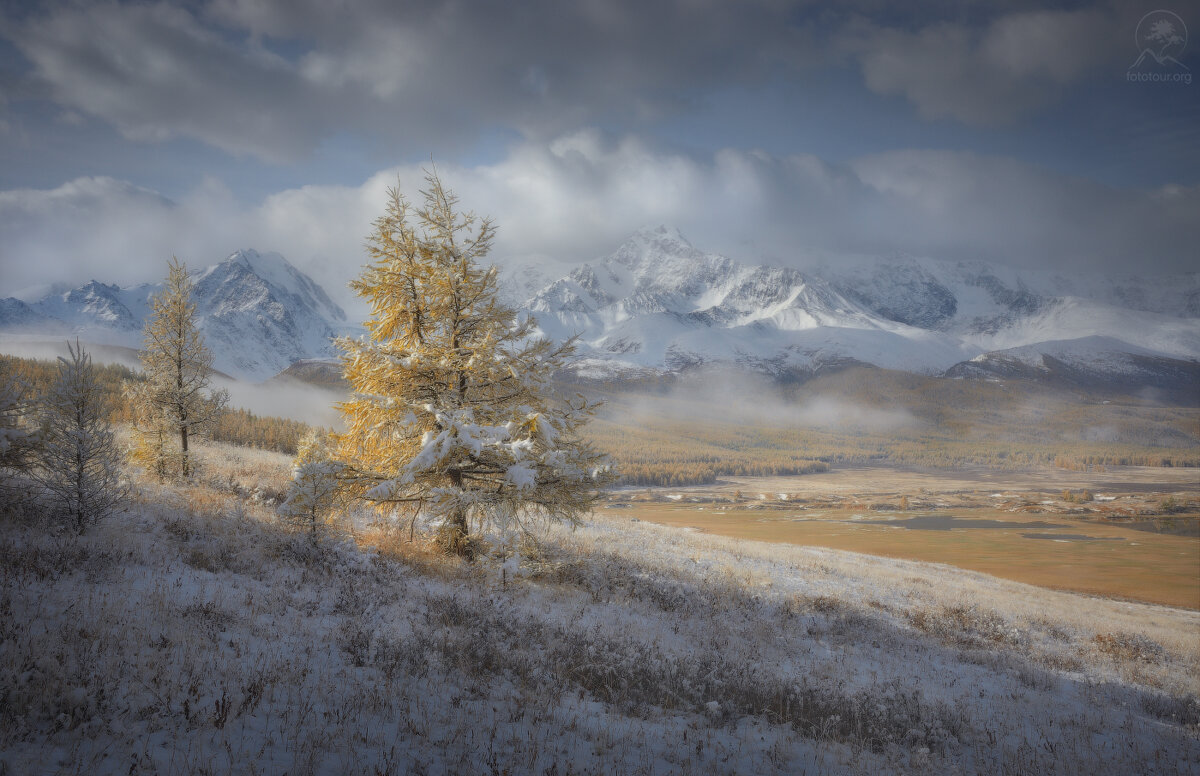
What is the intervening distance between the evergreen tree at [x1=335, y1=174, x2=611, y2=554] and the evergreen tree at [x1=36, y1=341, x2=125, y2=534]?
456cm

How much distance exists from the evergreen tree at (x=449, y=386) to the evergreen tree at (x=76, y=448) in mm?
4556

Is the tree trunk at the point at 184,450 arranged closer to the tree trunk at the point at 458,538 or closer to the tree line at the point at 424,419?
the tree line at the point at 424,419

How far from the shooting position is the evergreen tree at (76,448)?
10.9 m

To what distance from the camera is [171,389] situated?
22312 mm

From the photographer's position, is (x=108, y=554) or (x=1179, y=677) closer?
(x=108, y=554)

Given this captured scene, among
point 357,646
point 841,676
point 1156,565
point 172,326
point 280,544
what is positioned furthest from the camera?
point 1156,565

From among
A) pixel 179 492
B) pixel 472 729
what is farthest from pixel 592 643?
pixel 179 492

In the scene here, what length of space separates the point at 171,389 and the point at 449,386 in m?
16.3

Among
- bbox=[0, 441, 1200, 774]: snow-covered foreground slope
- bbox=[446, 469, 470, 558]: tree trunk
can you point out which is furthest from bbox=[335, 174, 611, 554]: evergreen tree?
bbox=[0, 441, 1200, 774]: snow-covered foreground slope

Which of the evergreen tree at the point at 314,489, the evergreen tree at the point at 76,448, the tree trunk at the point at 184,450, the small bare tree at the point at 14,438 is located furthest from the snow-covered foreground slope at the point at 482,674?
the tree trunk at the point at 184,450

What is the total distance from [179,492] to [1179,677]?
1222 inches

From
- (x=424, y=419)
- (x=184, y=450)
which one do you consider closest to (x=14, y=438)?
(x=424, y=419)

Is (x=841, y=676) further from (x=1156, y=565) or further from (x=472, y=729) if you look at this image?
(x=1156, y=565)

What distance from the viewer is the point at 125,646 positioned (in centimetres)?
678
